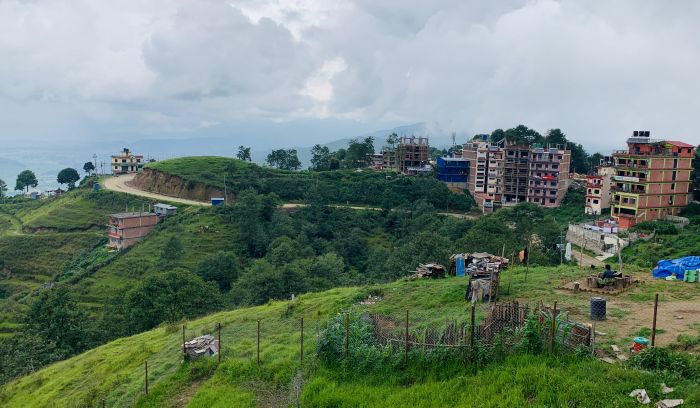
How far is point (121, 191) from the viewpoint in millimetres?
84562

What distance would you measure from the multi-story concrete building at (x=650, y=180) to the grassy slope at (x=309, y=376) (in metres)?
39.9

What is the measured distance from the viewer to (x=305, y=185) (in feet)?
285

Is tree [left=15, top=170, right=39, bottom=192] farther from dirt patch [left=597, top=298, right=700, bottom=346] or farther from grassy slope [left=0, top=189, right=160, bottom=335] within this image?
dirt patch [left=597, top=298, right=700, bottom=346]

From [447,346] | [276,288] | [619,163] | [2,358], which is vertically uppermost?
[619,163]


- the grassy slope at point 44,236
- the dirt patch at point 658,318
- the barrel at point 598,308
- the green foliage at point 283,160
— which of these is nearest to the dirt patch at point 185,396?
the dirt patch at point 658,318

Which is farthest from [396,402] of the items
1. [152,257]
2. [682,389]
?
[152,257]

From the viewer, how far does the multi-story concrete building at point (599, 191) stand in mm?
68125

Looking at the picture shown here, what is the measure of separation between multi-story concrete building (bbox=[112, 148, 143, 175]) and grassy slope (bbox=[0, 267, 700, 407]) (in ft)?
306

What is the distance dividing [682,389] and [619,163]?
192ft

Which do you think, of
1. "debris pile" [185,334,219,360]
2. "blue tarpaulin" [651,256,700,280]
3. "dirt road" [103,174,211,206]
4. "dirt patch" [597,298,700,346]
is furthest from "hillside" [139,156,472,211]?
"dirt patch" [597,298,700,346]

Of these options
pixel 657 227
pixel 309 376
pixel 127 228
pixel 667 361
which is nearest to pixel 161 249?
pixel 127 228

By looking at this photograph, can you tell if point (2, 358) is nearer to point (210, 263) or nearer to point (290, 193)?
point (210, 263)

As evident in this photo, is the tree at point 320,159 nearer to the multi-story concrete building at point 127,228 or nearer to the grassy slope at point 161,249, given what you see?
the grassy slope at point 161,249

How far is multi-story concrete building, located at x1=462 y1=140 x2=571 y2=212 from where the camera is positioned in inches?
3118
